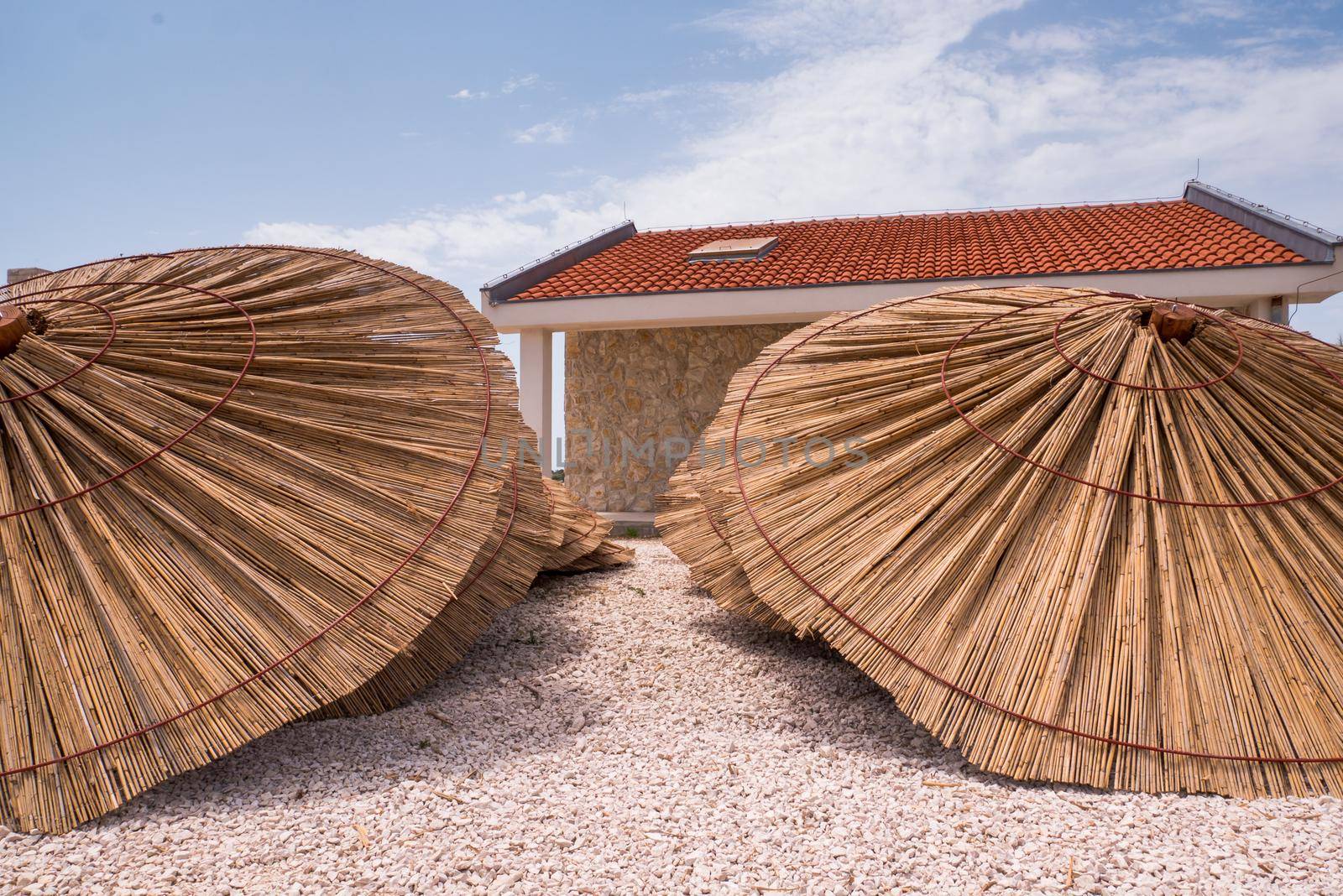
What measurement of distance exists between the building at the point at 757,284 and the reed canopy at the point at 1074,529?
441 centimetres

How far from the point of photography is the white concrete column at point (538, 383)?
8.48 m

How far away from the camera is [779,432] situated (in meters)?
3.53

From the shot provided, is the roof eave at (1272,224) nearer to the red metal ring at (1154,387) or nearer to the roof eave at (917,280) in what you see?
the roof eave at (917,280)

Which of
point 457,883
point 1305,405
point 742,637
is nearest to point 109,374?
point 457,883

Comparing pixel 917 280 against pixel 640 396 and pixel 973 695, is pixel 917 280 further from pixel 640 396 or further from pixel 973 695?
pixel 973 695

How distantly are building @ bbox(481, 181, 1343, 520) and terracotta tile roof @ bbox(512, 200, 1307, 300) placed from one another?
0.09ft

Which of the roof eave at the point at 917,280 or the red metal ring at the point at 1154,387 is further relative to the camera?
the roof eave at the point at 917,280

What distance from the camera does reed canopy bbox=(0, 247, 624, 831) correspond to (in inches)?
100

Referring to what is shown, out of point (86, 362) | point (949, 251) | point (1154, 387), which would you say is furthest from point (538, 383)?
point (1154, 387)

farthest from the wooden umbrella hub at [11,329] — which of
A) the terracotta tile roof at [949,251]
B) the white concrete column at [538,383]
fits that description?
the terracotta tile roof at [949,251]

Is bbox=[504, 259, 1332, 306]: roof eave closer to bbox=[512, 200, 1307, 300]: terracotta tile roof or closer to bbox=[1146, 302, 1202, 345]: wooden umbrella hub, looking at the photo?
bbox=[512, 200, 1307, 300]: terracotta tile roof

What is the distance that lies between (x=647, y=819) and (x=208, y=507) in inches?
64.0

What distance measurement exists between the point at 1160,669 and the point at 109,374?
133 inches

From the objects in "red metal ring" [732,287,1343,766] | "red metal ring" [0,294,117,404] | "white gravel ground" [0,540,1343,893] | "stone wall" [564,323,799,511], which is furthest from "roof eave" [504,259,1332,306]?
"red metal ring" [0,294,117,404]
